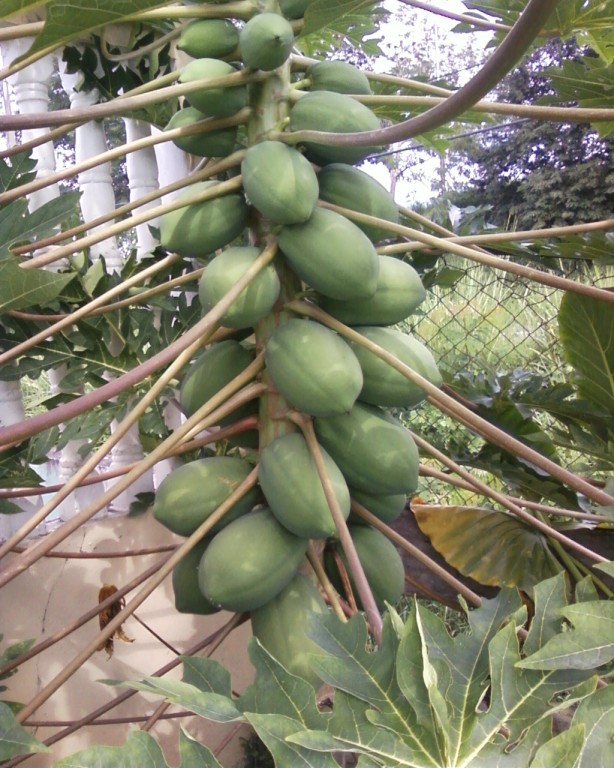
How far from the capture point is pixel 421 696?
1.65ft

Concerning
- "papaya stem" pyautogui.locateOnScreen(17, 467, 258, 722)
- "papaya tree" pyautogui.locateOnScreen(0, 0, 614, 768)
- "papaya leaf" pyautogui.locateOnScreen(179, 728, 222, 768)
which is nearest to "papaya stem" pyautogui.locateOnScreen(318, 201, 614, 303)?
"papaya tree" pyautogui.locateOnScreen(0, 0, 614, 768)

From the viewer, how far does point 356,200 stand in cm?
80

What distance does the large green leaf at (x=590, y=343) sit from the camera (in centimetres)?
119

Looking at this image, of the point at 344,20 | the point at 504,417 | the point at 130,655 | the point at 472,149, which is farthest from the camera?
the point at 472,149

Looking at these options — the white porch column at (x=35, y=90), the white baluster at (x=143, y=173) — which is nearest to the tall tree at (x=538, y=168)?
the white baluster at (x=143, y=173)

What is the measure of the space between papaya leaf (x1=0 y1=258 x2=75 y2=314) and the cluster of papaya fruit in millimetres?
149

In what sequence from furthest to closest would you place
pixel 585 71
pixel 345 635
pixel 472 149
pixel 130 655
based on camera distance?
pixel 472 149, pixel 130 655, pixel 585 71, pixel 345 635

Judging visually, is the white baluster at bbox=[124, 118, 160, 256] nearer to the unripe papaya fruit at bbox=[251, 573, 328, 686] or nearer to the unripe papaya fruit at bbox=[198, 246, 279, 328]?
the unripe papaya fruit at bbox=[198, 246, 279, 328]

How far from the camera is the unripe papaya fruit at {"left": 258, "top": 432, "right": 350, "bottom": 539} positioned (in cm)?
70

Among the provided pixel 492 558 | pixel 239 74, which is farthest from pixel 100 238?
pixel 492 558

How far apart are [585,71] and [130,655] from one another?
137 centimetres

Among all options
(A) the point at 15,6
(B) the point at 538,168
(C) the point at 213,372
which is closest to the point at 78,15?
(A) the point at 15,6

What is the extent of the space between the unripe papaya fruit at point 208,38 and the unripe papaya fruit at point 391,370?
378mm

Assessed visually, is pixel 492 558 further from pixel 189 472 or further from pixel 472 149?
pixel 472 149
